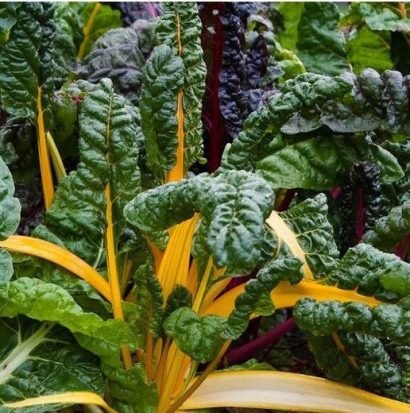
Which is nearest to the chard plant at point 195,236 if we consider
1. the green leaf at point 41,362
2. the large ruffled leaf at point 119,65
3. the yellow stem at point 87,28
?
the green leaf at point 41,362

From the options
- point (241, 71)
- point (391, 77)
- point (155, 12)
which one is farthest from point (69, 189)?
point (155, 12)

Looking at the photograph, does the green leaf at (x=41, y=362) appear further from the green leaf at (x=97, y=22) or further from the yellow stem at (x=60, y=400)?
the green leaf at (x=97, y=22)

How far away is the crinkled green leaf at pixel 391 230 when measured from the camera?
1073mm

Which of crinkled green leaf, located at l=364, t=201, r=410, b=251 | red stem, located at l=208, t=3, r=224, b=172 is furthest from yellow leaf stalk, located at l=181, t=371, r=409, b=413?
red stem, located at l=208, t=3, r=224, b=172

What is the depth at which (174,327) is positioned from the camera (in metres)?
1.00

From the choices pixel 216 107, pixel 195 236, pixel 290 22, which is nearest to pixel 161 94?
pixel 195 236

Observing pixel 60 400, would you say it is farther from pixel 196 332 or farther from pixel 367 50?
pixel 367 50

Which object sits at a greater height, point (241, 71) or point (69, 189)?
point (241, 71)

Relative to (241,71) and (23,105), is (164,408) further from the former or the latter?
(241,71)

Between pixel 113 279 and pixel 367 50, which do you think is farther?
pixel 367 50

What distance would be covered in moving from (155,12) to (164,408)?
3.54 ft

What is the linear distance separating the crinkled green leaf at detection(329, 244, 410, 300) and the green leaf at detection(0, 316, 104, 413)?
0.35 metres

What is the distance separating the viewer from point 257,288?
93 cm

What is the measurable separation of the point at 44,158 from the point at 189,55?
30cm
